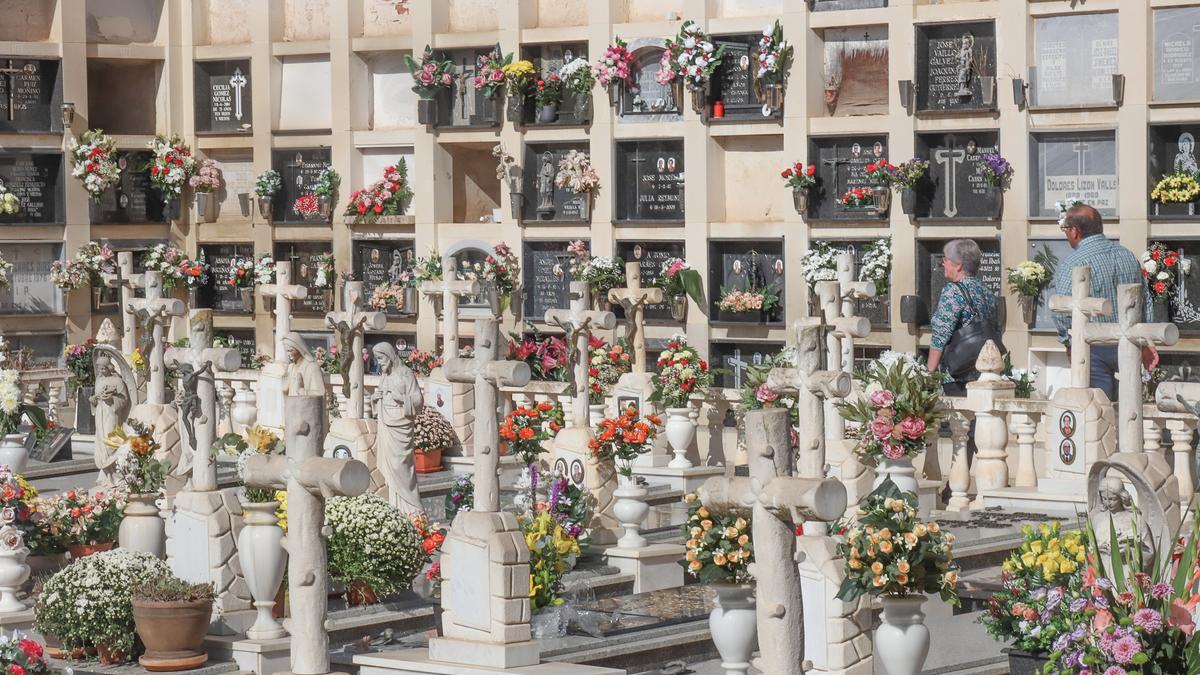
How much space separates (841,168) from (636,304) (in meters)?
3.10

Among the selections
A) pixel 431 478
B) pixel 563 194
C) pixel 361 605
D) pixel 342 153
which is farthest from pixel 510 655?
pixel 342 153

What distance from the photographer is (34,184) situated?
21219 millimetres

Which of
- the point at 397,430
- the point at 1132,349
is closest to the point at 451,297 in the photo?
the point at 397,430

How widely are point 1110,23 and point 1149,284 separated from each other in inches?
86.6

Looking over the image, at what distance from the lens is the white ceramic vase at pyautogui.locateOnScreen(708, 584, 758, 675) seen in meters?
8.80

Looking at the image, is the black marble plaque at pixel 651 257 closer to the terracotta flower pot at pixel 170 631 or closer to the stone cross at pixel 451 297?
the stone cross at pixel 451 297

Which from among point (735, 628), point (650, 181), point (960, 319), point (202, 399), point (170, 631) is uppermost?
point (650, 181)

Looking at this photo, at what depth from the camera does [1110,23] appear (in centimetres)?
1739

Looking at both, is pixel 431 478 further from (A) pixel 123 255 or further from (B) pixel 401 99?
(B) pixel 401 99

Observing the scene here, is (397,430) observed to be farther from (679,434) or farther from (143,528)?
(143,528)

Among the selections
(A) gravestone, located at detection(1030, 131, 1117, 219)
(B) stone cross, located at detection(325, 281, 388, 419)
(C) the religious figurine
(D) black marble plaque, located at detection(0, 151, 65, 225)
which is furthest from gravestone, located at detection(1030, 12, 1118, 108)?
(D) black marble plaque, located at detection(0, 151, 65, 225)

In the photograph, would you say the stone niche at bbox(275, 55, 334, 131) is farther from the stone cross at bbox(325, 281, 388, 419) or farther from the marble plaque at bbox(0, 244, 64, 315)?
the stone cross at bbox(325, 281, 388, 419)

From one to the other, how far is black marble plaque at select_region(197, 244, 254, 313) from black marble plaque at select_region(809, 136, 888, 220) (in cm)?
623

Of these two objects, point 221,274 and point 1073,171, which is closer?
point 1073,171
